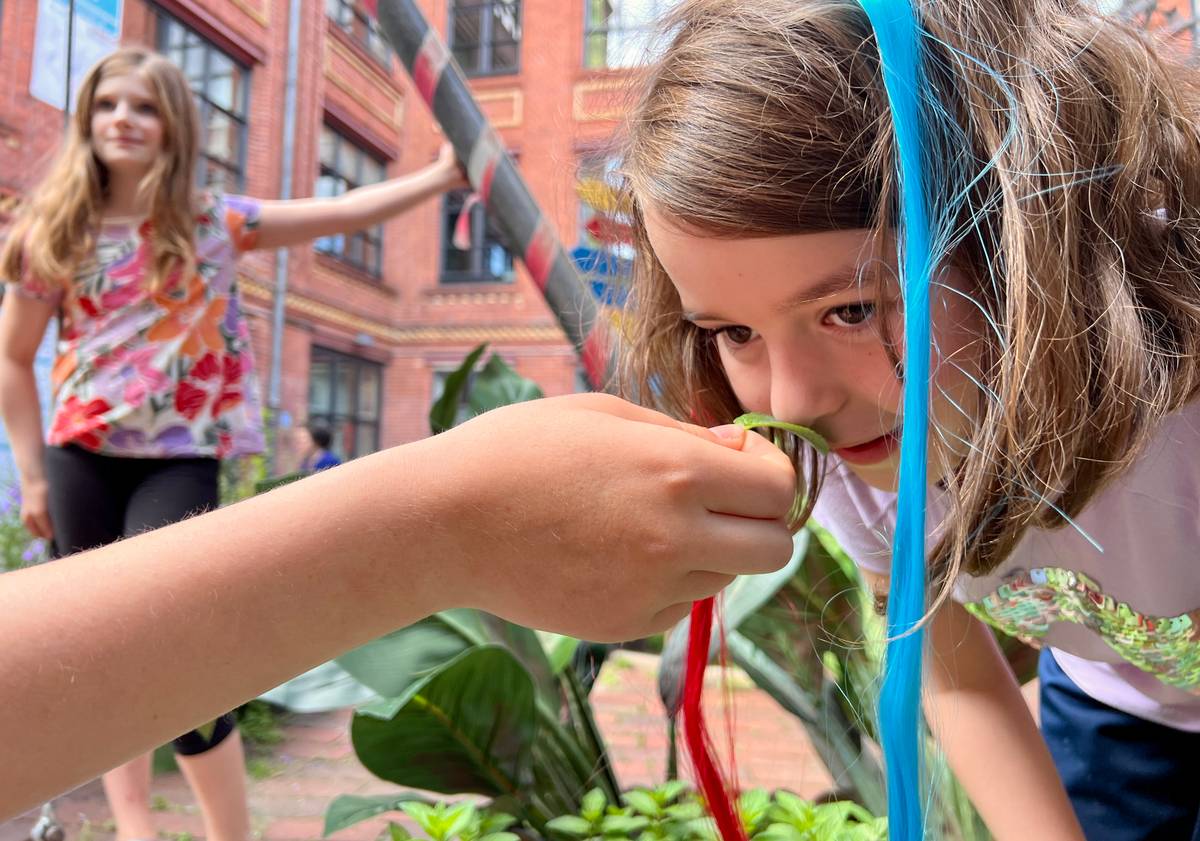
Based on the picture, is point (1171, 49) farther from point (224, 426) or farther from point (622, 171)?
point (224, 426)

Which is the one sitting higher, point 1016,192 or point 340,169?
point 340,169

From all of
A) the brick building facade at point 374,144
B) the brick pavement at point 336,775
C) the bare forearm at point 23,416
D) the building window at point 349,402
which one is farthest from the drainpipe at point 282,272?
the bare forearm at point 23,416

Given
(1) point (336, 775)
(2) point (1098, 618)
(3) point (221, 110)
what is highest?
(3) point (221, 110)

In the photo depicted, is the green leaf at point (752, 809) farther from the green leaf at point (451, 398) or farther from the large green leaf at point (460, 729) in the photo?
the green leaf at point (451, 398)

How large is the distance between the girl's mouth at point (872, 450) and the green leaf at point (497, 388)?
0.71 m

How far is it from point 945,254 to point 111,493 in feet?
3.76

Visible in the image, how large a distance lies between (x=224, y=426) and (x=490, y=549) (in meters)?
0.94

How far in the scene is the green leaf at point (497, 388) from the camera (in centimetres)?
130

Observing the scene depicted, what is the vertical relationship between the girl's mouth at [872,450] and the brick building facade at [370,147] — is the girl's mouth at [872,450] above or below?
below

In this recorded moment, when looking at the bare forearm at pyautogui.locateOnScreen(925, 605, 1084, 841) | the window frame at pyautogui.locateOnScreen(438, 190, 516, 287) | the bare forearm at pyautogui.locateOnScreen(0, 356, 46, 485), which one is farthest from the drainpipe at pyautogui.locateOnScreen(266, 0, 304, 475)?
the bare forearm at pyautogui.locateOnScreen(925, 605, 1084, 841)

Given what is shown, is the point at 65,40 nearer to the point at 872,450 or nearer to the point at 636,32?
the point at 636,32

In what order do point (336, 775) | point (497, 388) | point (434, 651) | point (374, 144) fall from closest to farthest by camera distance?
point (434, 651)
point (497, 388)
point (336, 775)
point (374, 144)

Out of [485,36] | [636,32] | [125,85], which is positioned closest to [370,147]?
[485,36]

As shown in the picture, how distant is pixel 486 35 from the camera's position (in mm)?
3543
